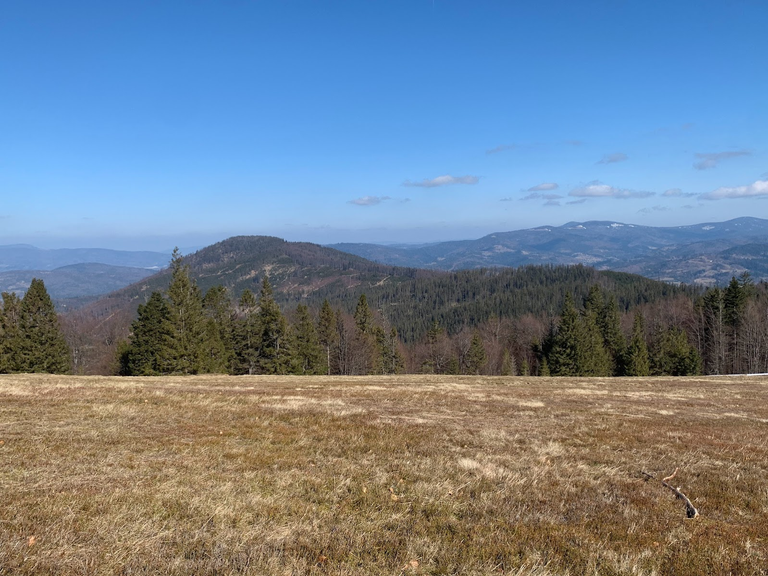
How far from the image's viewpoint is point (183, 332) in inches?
2056

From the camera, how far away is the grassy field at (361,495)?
19.1 ft

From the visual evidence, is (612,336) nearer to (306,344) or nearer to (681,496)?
(306,344)

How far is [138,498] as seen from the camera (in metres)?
7.36

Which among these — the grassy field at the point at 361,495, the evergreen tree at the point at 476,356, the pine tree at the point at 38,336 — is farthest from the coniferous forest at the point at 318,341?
the grassy field at the point at 361,495

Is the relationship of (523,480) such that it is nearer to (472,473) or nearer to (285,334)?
(472,473)

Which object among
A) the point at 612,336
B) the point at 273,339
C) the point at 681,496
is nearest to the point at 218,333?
the point at 273,339

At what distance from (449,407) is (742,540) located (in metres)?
13.2

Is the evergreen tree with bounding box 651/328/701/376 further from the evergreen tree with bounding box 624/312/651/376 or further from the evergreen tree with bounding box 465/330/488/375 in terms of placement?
the evergreen tree with bounding box 465/330/488/375

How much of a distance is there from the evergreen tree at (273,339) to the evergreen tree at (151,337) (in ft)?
46.2

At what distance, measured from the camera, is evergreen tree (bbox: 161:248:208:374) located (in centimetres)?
5069

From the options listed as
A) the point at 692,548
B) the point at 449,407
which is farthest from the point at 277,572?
the point at 449,407

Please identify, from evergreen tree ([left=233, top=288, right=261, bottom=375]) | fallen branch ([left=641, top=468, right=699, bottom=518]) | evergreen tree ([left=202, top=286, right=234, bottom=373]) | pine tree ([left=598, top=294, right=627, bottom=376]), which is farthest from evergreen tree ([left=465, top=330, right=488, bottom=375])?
fallen branch ([left=641, top=468, right=699, bottom=518])

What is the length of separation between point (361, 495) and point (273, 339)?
58.1 metres

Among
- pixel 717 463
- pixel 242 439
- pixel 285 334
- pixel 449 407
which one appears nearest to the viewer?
pixel 717 463
